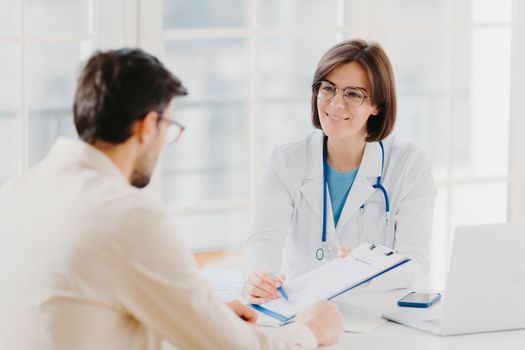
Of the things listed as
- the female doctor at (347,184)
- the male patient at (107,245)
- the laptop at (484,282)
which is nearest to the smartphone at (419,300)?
the laptop at (484,282)

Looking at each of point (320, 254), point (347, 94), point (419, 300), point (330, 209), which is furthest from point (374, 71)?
point (419, 300)

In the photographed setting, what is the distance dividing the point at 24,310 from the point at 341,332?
28.5 inches

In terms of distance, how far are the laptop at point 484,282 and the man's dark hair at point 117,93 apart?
767 mm

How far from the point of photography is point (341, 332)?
200 cm

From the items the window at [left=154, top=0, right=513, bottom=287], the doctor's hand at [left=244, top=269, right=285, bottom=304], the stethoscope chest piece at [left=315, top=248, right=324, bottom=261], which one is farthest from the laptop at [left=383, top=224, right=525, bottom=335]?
the window at [left=154, top=0, right=513, bottom=287]

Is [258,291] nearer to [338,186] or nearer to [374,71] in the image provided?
[338,186]

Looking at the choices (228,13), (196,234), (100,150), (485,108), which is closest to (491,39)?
(485,108)

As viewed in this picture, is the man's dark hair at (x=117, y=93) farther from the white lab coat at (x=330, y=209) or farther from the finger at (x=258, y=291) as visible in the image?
the white lab coat at (x=330, y=209)

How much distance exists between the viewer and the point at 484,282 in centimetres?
206

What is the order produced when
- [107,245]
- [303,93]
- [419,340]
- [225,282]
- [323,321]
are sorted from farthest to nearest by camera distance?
[303,93] → [225,282] → [419,340] → [323,321] → [107,245]

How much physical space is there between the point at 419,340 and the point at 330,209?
2.53 feet

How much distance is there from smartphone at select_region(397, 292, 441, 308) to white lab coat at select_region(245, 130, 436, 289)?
0.79 ft

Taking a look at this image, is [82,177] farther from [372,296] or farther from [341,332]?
[372,296]

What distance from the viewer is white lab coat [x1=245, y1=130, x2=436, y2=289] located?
105 inches
